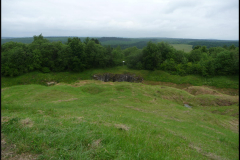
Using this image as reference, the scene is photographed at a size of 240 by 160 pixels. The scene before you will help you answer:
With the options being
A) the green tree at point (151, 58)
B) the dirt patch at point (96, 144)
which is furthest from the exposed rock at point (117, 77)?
the dirt patch at point (96, 144)

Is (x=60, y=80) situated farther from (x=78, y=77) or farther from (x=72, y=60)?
(x=72, y=60)

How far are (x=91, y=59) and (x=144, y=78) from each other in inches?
744

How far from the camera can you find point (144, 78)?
43.4 m

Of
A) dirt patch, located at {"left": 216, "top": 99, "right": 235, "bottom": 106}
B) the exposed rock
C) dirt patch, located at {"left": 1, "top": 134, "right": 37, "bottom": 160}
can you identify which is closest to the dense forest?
the exposed rock

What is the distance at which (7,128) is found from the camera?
551 centimetres

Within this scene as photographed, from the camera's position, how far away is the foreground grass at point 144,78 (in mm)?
37344

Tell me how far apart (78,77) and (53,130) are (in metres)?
37.8

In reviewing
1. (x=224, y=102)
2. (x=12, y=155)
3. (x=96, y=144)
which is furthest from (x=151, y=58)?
(x=12, y=155)

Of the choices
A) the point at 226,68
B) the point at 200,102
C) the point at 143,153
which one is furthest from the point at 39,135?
the point at 226,68

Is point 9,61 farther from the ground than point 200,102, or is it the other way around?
point 9,61

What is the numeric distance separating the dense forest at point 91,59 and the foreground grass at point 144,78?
213 centimetres

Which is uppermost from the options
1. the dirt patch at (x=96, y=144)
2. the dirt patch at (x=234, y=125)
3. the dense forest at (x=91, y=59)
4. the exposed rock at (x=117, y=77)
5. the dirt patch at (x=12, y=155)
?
the dense forest at (x=91, y=59)

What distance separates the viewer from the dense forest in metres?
41.0

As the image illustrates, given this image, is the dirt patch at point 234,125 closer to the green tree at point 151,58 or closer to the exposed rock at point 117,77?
the exposed rock at point 117,77
